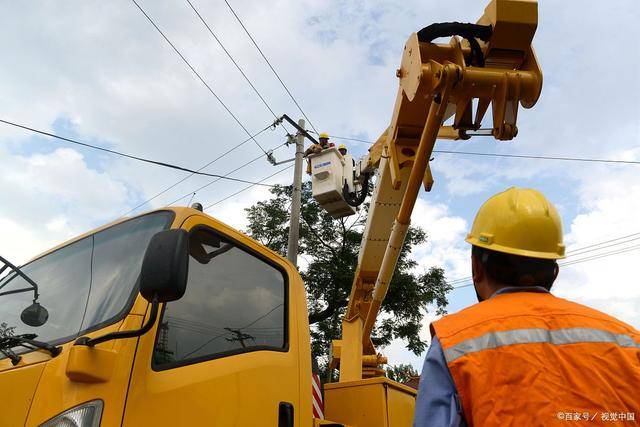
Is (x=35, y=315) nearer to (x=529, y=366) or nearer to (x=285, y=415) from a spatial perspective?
(x=285, y=415)

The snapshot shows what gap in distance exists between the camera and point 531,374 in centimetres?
122

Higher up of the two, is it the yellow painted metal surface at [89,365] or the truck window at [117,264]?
the truck window at [117,264]

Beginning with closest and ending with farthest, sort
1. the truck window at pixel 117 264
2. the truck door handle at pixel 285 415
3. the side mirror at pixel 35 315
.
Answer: the truck window at pixel 117 264, the side mirror at pixel 35 315, the truck door handle at pixel 285 415

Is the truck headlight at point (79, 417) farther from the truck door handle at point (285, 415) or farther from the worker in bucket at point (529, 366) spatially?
the worker in bucket at point (529, 366)

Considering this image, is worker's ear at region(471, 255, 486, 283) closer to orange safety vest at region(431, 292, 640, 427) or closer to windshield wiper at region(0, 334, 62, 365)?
orange safety vest at region(431, 292, 640, 427)

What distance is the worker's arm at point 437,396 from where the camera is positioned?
1.27 metres

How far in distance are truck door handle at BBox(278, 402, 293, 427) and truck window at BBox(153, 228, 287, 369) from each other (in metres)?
0.30

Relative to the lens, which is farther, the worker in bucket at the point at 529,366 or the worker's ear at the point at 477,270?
the worker's ear at the point at 477,270

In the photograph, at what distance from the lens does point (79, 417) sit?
1651 mm

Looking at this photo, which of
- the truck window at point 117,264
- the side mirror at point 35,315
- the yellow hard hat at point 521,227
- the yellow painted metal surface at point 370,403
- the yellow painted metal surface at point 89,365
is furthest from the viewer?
the yellow painted metal surface at point 370,403

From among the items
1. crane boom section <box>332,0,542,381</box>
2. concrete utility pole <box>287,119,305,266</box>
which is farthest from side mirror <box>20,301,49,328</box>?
concrete utility pole <box>287,119,305,266</box>

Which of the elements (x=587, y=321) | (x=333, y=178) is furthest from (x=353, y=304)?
(x=587, y=321)

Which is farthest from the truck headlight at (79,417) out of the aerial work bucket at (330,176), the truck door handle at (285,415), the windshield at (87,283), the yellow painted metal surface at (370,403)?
the aerial work bucket at (330,176)

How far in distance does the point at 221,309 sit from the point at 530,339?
149 cm
